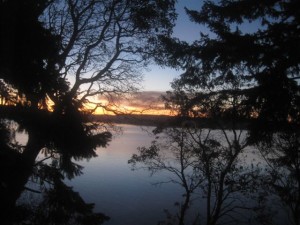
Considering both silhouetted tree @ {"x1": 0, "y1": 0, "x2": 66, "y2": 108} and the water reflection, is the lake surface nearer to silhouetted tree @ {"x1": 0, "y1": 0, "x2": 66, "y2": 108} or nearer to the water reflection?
the water reflection

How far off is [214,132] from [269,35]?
12.0 metres

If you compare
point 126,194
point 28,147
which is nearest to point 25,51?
point 28,147

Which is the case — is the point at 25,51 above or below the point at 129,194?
above

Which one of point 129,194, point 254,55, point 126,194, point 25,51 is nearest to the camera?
point 25,51

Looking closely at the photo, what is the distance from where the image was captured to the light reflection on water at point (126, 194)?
152 feet

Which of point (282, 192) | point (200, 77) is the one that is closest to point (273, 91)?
point (200, 77)

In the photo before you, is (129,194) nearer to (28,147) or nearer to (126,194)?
Result: (126,194)

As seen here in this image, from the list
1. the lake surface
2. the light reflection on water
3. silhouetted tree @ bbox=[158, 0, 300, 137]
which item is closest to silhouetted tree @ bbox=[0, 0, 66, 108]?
silhouetted tree @ bbox=[158, 0, 300, 137]

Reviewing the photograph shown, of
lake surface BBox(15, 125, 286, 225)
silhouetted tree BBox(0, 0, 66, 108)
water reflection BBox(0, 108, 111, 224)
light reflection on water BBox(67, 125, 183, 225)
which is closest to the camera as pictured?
silhouetted tree BBox(0, 0, 66, 108)

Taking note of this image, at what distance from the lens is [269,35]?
23.0 ft

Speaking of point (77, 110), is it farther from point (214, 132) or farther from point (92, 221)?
point (214, 132)

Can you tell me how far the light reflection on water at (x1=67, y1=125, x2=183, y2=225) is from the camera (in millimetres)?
46281

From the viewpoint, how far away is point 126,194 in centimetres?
5372

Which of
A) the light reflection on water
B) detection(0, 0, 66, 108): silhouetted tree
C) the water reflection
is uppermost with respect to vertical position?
detection(0, 0, 66, 108): silhouetted tree
